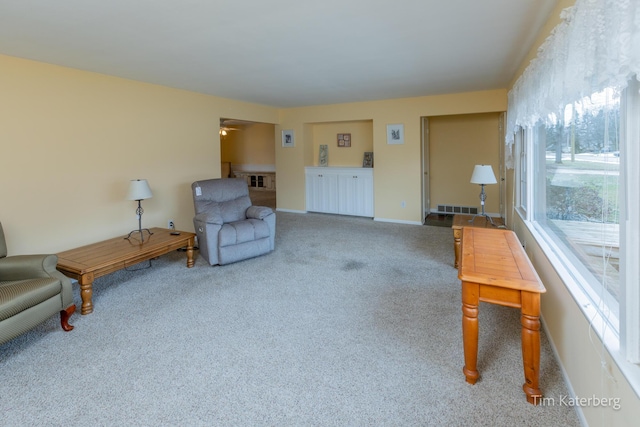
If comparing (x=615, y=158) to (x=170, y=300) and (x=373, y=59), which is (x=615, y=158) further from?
(x=170, y=300)

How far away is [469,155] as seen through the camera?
6484mm

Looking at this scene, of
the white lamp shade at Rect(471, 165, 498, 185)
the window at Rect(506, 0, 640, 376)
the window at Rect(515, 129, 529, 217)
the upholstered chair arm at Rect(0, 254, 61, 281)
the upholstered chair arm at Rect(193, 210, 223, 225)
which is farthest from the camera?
the upholstered chair arm at Rect(193, 210, 223, 225)

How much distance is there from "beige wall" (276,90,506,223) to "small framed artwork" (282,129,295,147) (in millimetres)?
87

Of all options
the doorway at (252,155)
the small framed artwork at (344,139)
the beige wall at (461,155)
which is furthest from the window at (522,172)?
the doorway at (252,155)

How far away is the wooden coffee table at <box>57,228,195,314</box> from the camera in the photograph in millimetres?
2822

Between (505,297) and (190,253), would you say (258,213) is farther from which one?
(505,297)

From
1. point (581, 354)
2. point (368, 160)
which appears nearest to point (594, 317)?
point (581, 354)

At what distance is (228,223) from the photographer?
13.8 feet

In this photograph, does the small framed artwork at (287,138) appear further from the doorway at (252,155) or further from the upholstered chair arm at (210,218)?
the upholstered chair arm at (210,218)

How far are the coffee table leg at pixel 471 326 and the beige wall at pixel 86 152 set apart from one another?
3.96m

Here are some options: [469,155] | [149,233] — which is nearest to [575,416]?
[149,233]

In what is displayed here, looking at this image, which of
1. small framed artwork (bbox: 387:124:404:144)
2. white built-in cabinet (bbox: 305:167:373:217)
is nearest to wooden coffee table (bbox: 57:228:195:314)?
white built-in cabinet (bbox: 305:167:373:217)

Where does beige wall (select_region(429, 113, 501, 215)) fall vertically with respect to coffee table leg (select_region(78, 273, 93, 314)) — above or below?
above

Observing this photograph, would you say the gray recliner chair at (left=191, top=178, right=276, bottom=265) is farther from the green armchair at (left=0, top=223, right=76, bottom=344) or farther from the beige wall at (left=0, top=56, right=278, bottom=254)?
the green armchair at (left=0, top=223, right=76, bottom=344)
